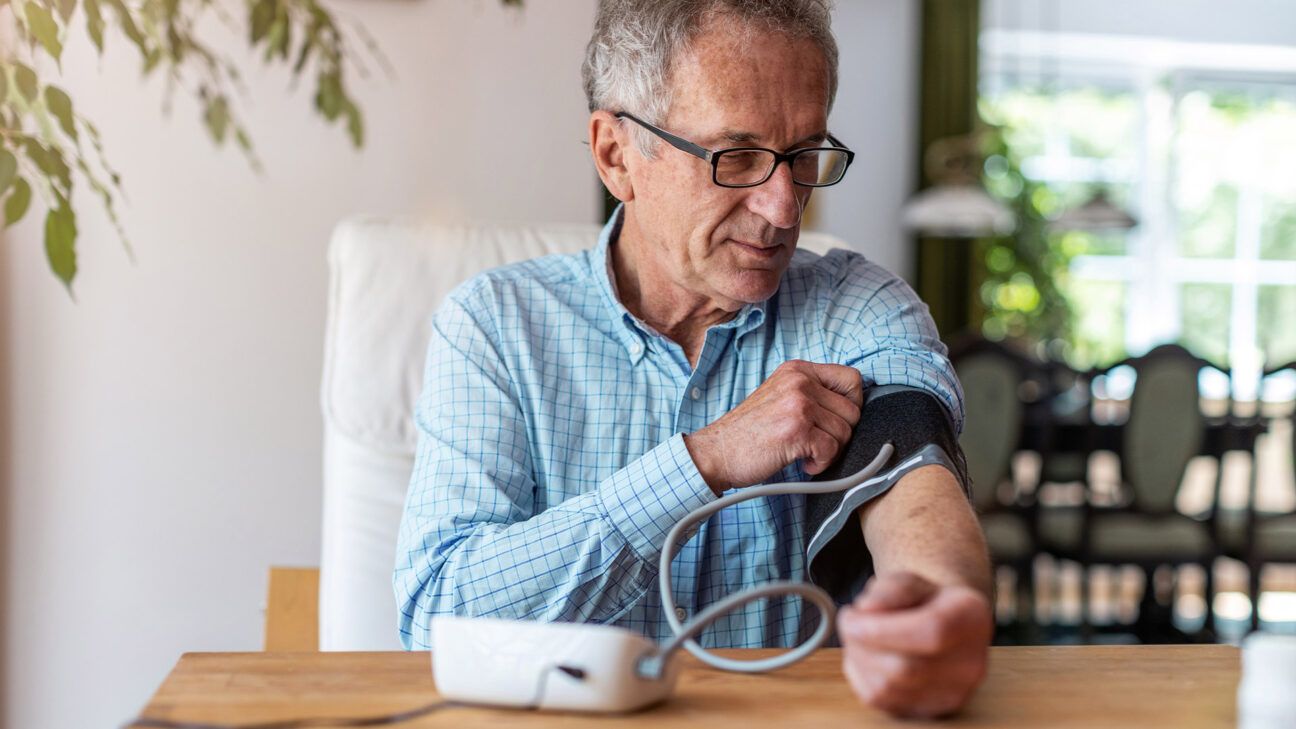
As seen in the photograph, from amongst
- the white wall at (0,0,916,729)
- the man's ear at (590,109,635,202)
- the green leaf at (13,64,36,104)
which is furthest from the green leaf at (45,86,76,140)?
the white wall at (0,0,916,729)

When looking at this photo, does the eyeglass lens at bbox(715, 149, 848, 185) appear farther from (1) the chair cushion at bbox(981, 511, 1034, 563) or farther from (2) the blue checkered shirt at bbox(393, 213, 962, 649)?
(1) the chair cushion at bbox(981, 511, 1034, 563)

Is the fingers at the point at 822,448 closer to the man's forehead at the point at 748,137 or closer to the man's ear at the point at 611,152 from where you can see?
the man's forehead at the point at 748,137

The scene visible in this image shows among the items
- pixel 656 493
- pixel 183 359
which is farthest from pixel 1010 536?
pixel 656 493

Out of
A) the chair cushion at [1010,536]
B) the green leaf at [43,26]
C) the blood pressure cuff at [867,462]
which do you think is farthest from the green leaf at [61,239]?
the chair cushion at [1010,536]

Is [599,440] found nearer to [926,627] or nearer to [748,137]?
[748,137]

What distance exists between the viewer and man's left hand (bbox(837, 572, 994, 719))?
2.12 ft

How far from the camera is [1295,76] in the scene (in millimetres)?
6156

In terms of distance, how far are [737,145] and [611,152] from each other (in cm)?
20

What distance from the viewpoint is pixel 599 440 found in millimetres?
1217

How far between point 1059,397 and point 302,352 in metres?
2.29

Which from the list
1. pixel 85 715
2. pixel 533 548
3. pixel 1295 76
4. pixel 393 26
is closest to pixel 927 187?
pixel 1295 76

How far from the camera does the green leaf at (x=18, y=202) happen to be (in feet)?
3.98

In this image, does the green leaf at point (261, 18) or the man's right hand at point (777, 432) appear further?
the green leaf at point (261, 18)

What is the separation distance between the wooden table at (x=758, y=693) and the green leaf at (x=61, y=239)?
Answer: 634 mm
